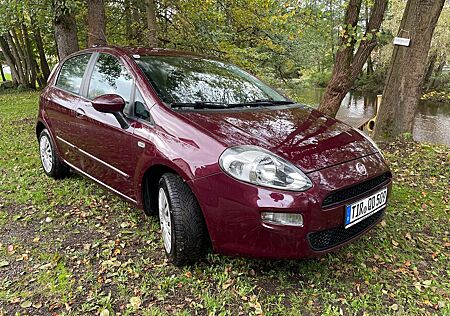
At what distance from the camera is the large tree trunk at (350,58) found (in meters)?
6.48

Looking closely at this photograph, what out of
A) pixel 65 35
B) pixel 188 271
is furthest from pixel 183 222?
pixel 65 35

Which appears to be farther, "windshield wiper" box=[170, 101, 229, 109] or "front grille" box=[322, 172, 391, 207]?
"windshield wiper" box=[170, 101, 229, 109]

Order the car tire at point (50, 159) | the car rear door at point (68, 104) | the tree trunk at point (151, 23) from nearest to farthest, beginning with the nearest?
the car rear door at point (68, 104), the car tire at point (50, 159), the tree trunk at point (151, 23)

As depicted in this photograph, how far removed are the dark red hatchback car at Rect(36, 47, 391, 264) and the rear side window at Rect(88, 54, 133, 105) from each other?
12mm

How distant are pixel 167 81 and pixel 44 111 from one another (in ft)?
6.81

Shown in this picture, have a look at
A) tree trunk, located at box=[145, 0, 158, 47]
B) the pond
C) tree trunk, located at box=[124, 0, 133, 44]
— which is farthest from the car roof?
the pond

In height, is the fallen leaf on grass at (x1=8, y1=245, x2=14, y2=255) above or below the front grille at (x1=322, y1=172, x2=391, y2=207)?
below

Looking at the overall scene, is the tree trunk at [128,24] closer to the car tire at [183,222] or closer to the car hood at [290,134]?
the car hood at [290,134]

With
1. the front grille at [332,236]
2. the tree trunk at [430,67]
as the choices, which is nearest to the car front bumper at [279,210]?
the front grille at [332,236]

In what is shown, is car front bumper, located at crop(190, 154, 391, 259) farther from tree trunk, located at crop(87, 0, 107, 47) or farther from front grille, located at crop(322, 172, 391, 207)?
tree trunk, located at crop(87, 0, 107, 47)

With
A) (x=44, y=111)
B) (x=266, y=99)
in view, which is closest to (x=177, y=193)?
(x=266, y=99)

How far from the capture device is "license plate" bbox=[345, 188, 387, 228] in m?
2.34

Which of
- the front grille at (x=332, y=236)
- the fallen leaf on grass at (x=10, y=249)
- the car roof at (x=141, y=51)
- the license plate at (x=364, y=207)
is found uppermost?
the car roof at (x=141, y=51)

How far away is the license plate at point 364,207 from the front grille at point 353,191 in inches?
2.1
